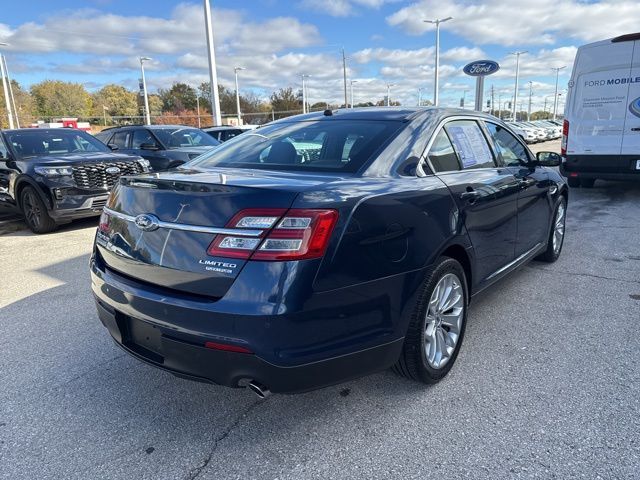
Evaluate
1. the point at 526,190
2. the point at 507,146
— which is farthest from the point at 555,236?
the point at 507,146

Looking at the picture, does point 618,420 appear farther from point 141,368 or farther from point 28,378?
point 28,378

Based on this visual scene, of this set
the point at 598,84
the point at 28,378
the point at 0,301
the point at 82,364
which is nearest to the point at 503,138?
the point at 82,364

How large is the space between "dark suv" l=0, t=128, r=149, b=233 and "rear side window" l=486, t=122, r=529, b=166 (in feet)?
19.0

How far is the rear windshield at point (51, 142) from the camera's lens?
7750mm

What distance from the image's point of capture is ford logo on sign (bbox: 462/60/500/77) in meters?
12.9

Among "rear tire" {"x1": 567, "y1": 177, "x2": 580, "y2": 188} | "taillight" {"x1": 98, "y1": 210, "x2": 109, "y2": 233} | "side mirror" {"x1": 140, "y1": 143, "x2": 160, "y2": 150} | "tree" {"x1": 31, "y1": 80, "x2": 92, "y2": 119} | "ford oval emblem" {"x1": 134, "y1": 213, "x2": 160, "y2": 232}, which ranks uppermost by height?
"tree" {"x1": 31, "y1": 80, "x2": 92, "y2": 119}

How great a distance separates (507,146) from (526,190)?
433mm

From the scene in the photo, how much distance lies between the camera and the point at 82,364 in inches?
125

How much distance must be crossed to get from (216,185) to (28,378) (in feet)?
6.44

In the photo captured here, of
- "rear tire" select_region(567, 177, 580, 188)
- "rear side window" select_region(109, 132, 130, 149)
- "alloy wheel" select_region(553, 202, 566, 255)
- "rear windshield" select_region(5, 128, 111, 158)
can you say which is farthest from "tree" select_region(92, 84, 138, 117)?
"alloy wheel" select_region(553, 202, 566, 255)

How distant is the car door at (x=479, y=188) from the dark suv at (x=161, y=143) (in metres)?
6.44

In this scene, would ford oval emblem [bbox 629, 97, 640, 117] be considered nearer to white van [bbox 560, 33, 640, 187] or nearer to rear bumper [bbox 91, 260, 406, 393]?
white van [bbox 560, 33, 640, 187]

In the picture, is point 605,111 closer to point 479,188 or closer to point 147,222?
point 479,188

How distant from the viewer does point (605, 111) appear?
848 cm
